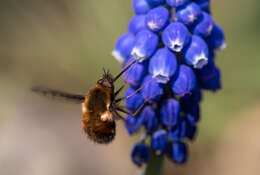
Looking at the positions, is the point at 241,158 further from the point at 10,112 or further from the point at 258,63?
the point at 10,112

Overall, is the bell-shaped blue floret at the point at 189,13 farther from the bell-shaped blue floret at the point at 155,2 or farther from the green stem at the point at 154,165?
the green stem at the point at 154,165

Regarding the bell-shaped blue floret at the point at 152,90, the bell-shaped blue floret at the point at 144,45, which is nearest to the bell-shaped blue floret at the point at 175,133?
the bell-shaped blue floret at the point at 152,90

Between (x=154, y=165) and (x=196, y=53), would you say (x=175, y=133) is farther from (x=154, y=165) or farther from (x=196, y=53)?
(x=196, y=53)

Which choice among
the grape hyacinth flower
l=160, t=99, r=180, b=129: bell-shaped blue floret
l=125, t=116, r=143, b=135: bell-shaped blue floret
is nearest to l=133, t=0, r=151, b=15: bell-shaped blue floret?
the grape hyacinth flower

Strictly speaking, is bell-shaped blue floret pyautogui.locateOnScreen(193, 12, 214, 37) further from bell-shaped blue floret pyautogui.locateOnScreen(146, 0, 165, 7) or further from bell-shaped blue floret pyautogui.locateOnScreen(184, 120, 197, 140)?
bell-shaped blue floret pyautogui.locateOnScreen(184, 120, 197, 140)

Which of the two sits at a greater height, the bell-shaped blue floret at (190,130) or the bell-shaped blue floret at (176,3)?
the bell-shaped blue floret at (176,3)

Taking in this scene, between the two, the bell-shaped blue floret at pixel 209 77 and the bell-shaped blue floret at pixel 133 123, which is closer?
the bell-shaped blue floret at pixel 209 77
